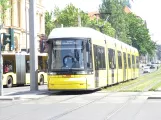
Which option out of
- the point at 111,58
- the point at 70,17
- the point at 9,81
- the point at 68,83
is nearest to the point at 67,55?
the point at 68,83

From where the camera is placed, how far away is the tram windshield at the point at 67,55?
990 inches

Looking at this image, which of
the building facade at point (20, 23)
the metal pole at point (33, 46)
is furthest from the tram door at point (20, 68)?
the building facade at point (20, 23)

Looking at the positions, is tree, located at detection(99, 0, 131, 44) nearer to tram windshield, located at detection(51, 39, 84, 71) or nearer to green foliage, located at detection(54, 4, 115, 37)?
green foliage, located at detection(54, 4, 115, 37)

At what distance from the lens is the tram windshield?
25141 mm

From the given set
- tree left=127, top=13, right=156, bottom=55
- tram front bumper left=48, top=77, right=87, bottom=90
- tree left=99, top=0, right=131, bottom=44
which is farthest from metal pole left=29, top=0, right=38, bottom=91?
tree left=127, top=13, right=156, bottom=55

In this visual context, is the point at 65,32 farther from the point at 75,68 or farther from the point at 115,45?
the point at 115,45

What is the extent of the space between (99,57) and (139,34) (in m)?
103

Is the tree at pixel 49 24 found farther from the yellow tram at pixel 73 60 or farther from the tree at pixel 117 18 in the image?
the yellow tram at pixel 73 60

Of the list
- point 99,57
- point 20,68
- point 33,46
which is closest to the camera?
point 99,57

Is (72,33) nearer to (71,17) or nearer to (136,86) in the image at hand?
(136,86)

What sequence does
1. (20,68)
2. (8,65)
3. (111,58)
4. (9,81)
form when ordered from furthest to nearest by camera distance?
(20,68) < (8,65) < (9,81) < (111,58)

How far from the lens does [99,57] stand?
27859mm

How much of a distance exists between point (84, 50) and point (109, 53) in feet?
21.4

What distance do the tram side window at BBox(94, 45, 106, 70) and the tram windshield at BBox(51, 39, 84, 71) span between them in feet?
5.28
